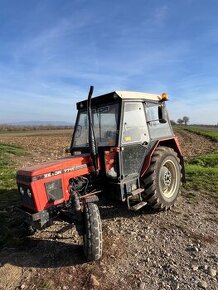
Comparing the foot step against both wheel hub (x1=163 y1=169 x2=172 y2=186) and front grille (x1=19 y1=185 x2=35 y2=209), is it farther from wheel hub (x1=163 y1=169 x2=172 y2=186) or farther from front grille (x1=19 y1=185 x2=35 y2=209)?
front grille (x1=19 y1=185 x2=35 y2=209)

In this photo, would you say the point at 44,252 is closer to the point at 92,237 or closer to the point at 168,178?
the point at 92,237

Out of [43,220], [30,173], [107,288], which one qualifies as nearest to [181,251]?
[107,288]

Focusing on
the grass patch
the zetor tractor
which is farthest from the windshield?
the grass patch

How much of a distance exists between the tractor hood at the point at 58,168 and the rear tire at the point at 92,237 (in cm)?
91

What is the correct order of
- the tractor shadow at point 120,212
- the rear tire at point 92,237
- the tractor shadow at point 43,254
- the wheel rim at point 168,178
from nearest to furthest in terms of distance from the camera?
the rear tire at point 92,237 < the tractor shadow at point 43,254 < the tractor shadow at point 120,212 < the wheel rim at point 168,178

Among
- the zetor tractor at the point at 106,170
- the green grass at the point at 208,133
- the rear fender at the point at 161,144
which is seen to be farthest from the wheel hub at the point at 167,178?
the green grass at the point at 208,133

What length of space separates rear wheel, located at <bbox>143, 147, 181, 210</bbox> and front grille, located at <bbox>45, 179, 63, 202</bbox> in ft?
5.75

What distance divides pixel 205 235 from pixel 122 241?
1422 millimetres

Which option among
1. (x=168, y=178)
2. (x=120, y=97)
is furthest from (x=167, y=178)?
(x=120, y=97)

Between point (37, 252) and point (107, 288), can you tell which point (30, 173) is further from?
point (107, 288)

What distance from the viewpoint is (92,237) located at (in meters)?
4.42

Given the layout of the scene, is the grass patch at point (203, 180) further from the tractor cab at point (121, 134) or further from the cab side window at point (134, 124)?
the cab side window at point (134, 124)

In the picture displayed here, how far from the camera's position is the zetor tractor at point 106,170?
15.4 feet

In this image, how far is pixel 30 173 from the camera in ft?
15.5
